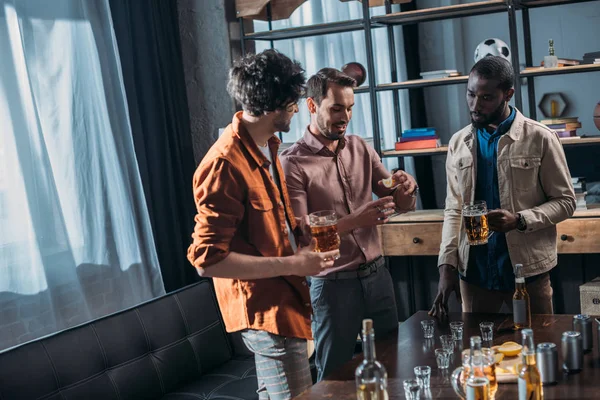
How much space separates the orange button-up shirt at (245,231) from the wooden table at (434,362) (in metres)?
0.20

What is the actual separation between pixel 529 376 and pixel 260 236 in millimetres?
802

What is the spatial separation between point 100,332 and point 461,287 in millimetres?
1478

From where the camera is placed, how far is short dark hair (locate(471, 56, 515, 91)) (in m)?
2.70

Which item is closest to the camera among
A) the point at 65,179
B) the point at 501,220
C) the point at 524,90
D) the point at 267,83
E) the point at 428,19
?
the point at 267,83

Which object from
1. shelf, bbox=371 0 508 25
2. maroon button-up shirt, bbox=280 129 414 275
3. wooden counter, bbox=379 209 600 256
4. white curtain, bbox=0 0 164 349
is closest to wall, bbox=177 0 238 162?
white curtain, bbox=0 0 164 349

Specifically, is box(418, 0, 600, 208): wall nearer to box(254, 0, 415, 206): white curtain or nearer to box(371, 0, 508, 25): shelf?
box(254, 0, 415, 206): white curtain

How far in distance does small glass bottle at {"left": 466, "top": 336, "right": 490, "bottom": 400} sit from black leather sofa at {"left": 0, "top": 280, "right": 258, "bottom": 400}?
164cm

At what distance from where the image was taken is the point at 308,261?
2.08m

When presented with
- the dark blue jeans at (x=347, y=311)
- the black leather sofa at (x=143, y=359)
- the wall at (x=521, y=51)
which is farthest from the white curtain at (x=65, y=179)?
the wall at (x=521, y=51)

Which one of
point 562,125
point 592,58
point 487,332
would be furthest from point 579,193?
point 487,332

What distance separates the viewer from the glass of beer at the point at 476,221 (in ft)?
7.82

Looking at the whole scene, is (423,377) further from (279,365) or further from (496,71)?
(496,71)

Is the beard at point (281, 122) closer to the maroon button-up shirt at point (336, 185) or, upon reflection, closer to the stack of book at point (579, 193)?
the maroon button-up shirt at point (336, 185)

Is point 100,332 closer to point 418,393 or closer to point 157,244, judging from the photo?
point 157,244
